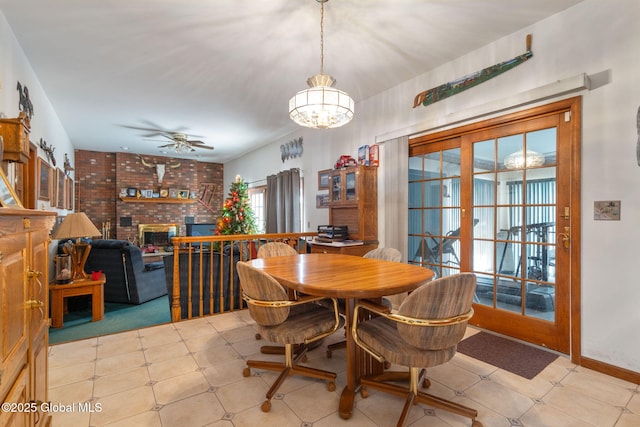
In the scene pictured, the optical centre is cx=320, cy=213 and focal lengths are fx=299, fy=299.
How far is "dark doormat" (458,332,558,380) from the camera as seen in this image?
7.13ft

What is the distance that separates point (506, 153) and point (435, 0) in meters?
1.46

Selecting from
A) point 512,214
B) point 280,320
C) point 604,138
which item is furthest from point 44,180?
point 604,138

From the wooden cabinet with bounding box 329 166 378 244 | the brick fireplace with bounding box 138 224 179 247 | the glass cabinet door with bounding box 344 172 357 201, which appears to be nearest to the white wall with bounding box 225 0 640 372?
the wooden cabinet with bounding box 329 166 378 244

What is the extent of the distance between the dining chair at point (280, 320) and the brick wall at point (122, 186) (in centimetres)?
712

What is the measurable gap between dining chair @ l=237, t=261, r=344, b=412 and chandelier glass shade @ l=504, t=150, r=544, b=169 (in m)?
2.12

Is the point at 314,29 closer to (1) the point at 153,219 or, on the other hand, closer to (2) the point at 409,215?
(2) the point at 409,215

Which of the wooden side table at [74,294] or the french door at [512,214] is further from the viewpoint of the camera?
the wooden side table at [74,294]

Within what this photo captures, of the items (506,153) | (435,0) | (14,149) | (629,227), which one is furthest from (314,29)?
(629,227)

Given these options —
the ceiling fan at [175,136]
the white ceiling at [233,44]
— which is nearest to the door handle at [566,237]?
the white ceiling at [233,44]

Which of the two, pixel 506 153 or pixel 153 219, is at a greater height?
pixel 506 153

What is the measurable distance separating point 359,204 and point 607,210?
7.43 ft

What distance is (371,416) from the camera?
1.65 m

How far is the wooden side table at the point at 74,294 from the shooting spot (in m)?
3.21

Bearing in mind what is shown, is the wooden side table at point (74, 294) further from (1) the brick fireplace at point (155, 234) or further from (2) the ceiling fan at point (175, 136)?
(1) the brick fireplace at point (155, 234)
